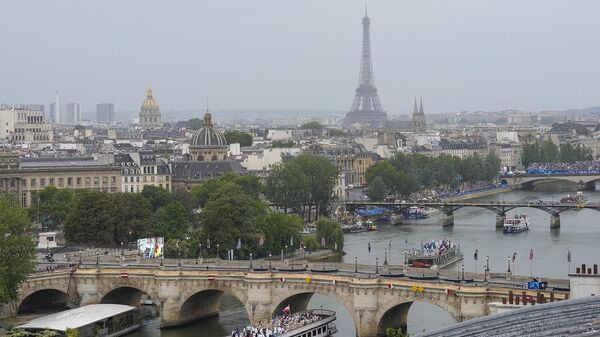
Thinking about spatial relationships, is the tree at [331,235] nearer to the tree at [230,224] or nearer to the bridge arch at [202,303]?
the tree at [230,224]

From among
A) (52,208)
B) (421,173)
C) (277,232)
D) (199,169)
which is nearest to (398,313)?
(277,232)

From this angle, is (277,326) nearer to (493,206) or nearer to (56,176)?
(56,176)

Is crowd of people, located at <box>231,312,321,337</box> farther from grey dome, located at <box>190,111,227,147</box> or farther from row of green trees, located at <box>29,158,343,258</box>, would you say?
grey dome, located at <box>190,111,227,147</box>

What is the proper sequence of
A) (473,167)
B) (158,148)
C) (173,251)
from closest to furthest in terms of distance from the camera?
(173,251) < (158,148) < (473,167)

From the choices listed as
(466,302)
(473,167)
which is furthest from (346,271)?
(473,167)

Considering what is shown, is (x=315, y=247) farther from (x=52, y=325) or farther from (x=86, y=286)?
(x=52, y=325)

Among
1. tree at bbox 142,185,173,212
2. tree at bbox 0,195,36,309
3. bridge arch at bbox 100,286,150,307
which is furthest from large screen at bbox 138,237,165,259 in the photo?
tree at bbox 142,185,173,212

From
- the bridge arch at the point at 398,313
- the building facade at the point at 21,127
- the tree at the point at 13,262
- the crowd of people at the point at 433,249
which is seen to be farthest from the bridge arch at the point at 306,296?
the building facade at the point at 21,127
